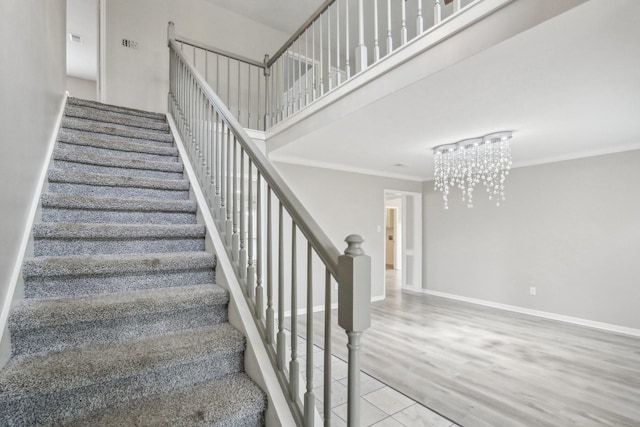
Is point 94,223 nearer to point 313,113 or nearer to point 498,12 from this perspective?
point 313,113

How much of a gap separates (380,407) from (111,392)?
5.56 feet

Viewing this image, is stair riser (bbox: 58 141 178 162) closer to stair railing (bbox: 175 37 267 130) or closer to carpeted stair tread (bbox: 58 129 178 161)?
carpeted stair tread (bbox: 58 129 178 161)

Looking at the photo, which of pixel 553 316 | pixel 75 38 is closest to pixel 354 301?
pixel 553 316

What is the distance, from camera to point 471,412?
7.13ft

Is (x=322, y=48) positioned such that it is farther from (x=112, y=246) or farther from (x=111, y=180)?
(x=112, y=246)

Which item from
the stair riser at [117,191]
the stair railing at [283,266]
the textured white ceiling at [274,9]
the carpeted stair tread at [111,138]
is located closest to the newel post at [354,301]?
the stair railing at [283,266]

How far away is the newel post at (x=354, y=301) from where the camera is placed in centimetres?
97

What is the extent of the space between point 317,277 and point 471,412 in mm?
2945

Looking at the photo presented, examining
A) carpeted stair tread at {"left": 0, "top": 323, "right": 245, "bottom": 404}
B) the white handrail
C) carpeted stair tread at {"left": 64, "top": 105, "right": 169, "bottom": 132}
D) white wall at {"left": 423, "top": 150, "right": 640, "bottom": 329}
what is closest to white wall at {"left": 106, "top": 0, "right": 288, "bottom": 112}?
carpeted stair tread at {"left": 64, "top": 105, "right": 169, "bottom": 132}

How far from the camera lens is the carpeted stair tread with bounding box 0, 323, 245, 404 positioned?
1095mm

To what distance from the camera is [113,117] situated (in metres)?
3.24

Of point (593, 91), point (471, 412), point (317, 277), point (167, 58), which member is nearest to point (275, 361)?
point (471, 412)

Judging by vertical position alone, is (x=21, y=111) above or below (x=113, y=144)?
below

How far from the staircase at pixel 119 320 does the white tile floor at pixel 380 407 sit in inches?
28.0
